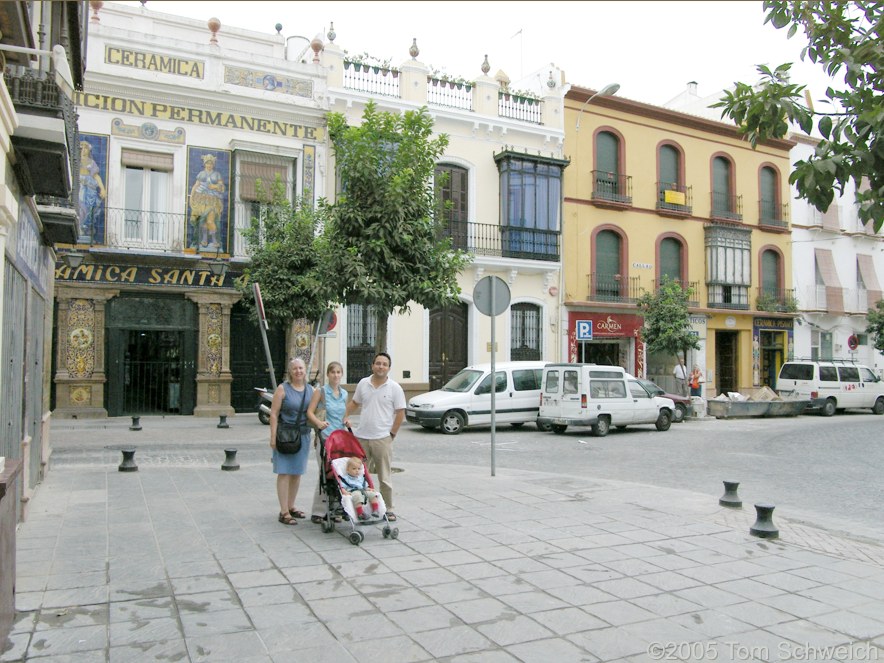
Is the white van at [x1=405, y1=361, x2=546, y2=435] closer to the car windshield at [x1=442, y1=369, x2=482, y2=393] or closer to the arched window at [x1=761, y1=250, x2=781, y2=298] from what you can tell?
the car windshield at [x1=442, y1=369, x2=482, y2=393]

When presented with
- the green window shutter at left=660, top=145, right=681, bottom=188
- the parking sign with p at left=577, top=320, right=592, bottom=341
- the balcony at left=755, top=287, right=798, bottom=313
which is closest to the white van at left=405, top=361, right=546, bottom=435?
the parking sign with p at left=577, top=320, right=592, bottom=341

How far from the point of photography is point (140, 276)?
19156mm

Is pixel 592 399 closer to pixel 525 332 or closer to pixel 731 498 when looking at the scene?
pixel 525 332

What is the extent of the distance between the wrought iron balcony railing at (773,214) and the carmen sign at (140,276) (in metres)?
22.7

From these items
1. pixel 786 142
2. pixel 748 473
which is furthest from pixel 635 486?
pixel 786 142

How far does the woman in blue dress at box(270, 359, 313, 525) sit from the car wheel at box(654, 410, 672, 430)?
13.7m

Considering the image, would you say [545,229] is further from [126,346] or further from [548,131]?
[126,346]

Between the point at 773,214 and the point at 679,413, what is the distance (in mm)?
15303

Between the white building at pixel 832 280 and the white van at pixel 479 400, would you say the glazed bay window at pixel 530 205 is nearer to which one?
the white van at pixel 479 400

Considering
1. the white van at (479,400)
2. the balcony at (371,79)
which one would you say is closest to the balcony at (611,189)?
the balcony at (371,79)

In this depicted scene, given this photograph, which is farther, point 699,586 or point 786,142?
point 786,142

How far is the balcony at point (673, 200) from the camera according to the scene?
28375 mm

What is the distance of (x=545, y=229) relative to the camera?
25422mm

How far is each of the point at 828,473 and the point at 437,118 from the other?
53.2ft
